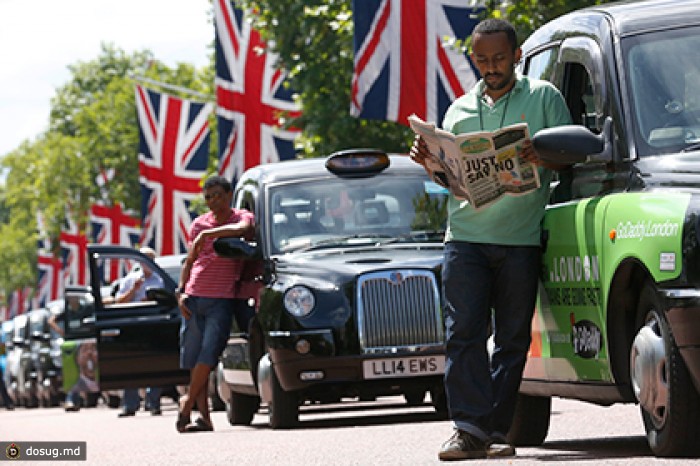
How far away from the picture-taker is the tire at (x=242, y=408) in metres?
17.4

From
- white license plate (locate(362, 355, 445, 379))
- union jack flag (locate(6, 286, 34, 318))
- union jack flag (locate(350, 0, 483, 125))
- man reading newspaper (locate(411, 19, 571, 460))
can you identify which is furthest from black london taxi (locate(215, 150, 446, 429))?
union jack flag (locate(6, 286, 34, 318))

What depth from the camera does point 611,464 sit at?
28.7ft

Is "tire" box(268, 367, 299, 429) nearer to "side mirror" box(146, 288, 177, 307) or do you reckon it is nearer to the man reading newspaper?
"side mirror" box(146, 288, 177, 307)

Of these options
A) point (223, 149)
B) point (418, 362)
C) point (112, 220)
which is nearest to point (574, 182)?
point (418, 362)

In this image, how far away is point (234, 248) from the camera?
1566 cm

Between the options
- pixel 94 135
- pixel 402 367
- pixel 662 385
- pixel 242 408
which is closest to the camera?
pixel 662 385

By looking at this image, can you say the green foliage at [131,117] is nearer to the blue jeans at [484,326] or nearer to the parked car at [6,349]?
the blue jeans at [484,326]

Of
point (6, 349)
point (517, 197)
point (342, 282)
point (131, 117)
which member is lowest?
point (6, 349)

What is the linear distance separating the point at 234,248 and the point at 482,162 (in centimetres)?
658

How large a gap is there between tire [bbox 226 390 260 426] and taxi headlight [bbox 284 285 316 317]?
260 cm

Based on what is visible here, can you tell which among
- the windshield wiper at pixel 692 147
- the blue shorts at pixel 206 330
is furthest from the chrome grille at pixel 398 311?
the windshield wiper at pixel 692 147

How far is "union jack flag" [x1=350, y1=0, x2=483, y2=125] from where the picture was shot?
79.7ft

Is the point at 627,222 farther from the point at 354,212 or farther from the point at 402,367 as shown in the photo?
the point at 354,212

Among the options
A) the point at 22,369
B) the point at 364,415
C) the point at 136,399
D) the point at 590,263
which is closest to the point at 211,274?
the point at 364,415
